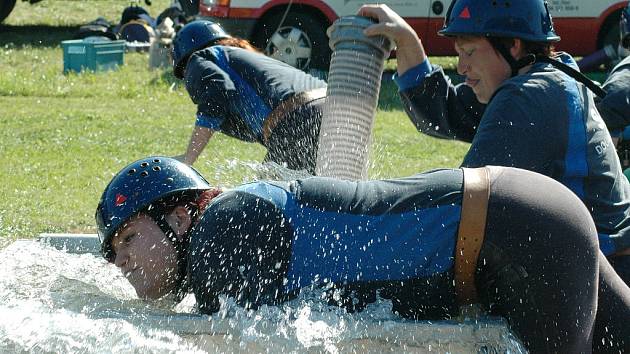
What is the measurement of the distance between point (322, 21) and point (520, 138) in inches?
429

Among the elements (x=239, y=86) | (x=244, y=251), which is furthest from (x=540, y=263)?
(x=239, y=86)

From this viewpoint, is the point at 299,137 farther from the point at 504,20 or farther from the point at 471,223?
the point at 471,223

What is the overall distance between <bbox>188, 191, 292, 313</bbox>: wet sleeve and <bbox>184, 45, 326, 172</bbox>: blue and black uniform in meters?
2.53

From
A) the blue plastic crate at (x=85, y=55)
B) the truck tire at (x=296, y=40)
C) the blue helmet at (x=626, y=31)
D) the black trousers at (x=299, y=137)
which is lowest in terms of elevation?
the blue plastic crate at (x=85, y=55)

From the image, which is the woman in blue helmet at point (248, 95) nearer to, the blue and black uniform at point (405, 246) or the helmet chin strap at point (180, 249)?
the helmet chin strap at point (180, 249)

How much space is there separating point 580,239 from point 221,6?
38.3 ft

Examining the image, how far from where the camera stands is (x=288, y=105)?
593cm

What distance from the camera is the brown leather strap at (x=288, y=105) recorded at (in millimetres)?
5918

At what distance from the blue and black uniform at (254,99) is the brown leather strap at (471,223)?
101 inches

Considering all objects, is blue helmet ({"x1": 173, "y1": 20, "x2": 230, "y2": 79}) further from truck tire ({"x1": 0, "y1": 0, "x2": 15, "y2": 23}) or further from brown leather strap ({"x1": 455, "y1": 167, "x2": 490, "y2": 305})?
truck tire ({"x1": 0, "y1": 0, "x2": 15, "y2": 23})

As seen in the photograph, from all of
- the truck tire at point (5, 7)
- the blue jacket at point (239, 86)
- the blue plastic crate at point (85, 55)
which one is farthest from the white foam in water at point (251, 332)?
the truck tire at point (5, 7)

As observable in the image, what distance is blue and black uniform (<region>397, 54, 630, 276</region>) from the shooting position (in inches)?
148

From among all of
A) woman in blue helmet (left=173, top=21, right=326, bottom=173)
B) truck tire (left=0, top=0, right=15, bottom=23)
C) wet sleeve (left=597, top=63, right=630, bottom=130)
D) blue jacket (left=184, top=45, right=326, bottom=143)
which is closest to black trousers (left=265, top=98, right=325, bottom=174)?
woman in blue helmet (left=173, top=21, right=326, bottom=173)

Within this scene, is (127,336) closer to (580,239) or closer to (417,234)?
(417,234)
